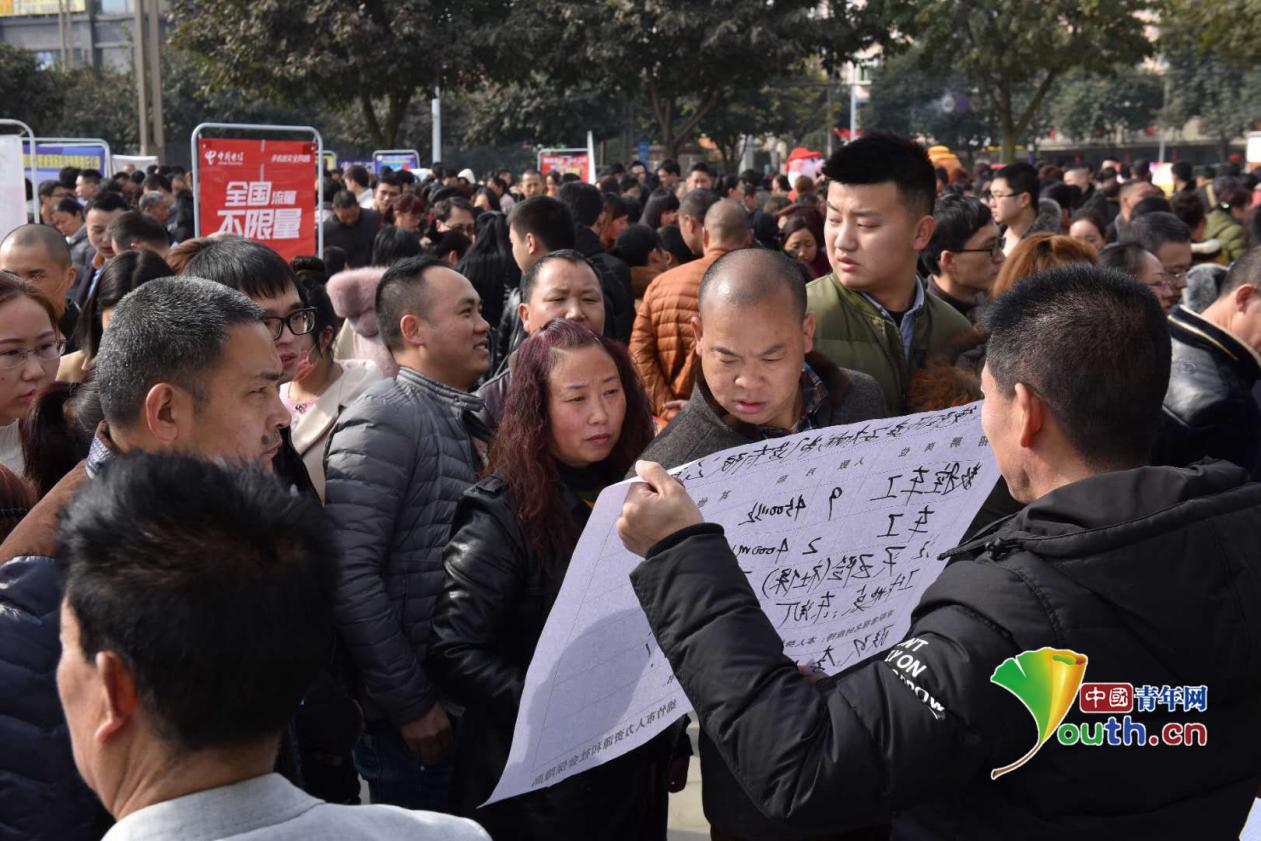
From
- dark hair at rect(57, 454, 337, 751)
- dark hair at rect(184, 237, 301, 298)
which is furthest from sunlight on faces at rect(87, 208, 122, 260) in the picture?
dark hair at rect(57, 454, 337, 751)

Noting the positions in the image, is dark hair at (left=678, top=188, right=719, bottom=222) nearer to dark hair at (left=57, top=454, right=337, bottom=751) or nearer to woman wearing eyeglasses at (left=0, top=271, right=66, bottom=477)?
woman wearing eyeglasses at (left=0, top=271, right=66, bottom=477)

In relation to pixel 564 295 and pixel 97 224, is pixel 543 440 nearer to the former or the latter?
pixel 564 295

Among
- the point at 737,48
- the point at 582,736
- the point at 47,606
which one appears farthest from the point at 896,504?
the point at 737,48

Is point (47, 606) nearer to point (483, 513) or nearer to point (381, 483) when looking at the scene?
point (483, 513)

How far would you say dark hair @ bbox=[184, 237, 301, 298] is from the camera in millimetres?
3508

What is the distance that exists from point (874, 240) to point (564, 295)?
122 cm

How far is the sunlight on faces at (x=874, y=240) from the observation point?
349cm

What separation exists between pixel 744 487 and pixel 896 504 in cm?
41

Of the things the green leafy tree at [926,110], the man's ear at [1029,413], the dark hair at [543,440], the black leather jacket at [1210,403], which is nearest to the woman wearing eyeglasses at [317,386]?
the dark hair at [543,440]

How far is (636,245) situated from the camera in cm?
753

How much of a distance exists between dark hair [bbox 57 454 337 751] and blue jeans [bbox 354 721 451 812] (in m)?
1.89

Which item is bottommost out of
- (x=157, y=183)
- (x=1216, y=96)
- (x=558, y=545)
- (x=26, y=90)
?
(x=558, y=545)

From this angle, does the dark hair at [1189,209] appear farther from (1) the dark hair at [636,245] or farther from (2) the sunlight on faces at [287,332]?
(2) the sunlight on faces at [287,332]

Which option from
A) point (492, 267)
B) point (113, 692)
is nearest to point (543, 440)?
point (113, 692)
